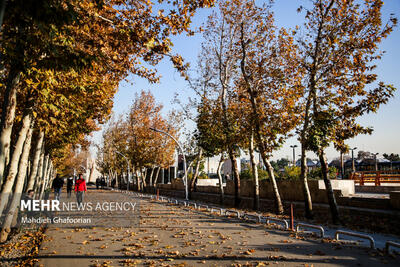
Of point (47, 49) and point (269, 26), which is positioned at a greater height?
point (269, 26)

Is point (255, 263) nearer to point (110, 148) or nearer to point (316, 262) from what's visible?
point (316, 262)

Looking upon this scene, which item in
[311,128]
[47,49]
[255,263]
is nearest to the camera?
[255,263]

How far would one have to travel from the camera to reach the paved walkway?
21.8 feet

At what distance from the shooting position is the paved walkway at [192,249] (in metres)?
6.64

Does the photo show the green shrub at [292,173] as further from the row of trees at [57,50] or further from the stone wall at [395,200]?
the row of trees at [57,50]

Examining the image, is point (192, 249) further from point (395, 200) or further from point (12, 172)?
point (395, 200)

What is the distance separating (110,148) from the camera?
56125mm

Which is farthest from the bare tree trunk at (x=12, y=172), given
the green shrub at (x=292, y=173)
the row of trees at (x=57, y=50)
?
the green shrub at (x=292, y=173)

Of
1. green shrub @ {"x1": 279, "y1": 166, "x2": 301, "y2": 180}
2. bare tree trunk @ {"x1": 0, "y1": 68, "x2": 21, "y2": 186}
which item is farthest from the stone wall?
bare tree trunk @ {"x1": 0, "y1": 68, "x2": 21, "y2": 186}

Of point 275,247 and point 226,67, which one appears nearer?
point 275,247

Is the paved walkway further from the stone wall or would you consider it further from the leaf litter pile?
the stone wall

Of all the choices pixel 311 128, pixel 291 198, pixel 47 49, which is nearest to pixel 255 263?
pixel 47 49

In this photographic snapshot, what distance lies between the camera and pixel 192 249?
789cm

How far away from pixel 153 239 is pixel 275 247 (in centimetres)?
342
